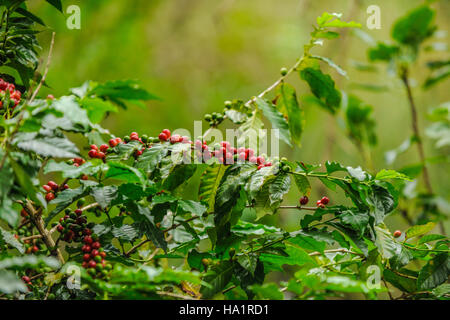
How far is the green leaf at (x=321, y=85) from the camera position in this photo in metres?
0.96

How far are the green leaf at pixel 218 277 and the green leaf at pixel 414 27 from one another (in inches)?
67.8

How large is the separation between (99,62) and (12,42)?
2.05 m

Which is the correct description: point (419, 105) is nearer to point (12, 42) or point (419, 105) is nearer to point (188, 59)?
point (188, 59)

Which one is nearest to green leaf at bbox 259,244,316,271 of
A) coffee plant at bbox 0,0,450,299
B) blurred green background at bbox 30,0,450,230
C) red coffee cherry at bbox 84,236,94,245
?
coffee plant at bbox 0,0,450,299

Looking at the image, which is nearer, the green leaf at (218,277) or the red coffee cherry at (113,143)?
the green leaf at (218,277)

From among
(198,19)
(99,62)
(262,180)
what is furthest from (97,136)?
(198,19)

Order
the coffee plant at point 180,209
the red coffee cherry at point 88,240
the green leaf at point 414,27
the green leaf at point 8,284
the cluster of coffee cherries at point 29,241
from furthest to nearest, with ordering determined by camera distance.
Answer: the green leaf at point 414,27 → the cluster of coffee cherries at point 29,241 → the red coffee cherry at point 88,240 → the coffee plant at point 180,209 → the green leaf at point 8,284

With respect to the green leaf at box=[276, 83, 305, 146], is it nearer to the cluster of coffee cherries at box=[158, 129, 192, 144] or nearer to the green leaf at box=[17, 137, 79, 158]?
the cluster of coffee cherries at box=[158, 129, 192, 144]

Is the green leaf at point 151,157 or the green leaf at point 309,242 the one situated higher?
the green leaf at point 151,157

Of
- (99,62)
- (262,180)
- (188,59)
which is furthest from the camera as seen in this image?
(188,59)

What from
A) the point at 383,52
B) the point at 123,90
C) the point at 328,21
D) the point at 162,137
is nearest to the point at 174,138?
the point at 162,137

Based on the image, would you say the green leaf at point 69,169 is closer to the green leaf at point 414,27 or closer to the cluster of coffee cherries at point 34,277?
the cluster of coffee cherries at point 34,277

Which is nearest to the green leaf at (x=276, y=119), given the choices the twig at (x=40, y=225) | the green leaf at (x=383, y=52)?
the twig at (x=40, y=225)

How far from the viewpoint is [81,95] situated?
802 millimetres
